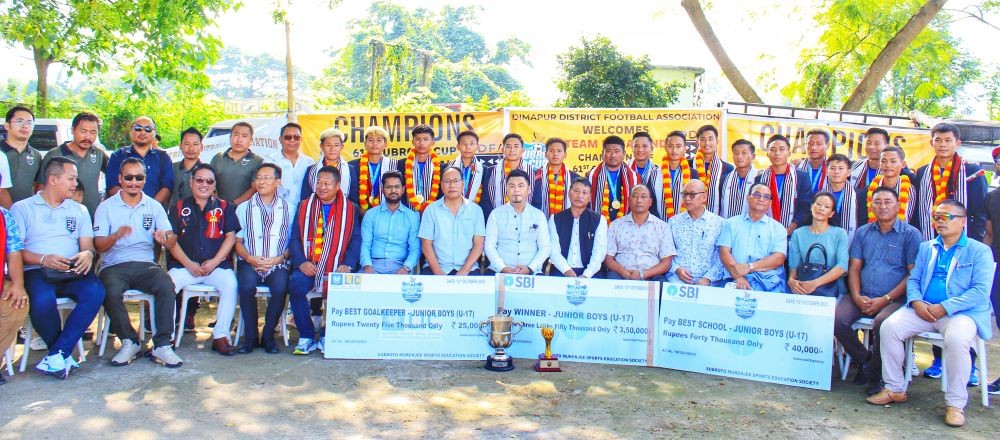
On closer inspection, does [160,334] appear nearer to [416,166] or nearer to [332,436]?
[332,436]

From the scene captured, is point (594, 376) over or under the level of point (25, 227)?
under

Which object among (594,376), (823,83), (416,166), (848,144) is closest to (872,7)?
(823,83)

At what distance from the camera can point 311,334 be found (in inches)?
237

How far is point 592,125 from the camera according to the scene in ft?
29.6

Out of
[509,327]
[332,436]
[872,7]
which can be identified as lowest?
[332,436]

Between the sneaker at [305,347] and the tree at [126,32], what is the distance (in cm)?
492

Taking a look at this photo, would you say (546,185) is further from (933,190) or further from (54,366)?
(54,366)

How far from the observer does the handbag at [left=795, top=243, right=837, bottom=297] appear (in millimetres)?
5762

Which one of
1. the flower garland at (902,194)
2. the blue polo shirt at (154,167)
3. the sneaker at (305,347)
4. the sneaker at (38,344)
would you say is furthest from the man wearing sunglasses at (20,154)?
the flower garland at (902,194)

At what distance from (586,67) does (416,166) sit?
1177 centimetres

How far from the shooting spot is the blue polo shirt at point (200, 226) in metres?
6.19

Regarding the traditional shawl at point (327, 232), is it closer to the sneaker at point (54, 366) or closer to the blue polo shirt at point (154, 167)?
the blue polo shirt at point (154, 167)

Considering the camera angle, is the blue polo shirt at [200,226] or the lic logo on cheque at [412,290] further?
the blue polo shirt at [200,226]

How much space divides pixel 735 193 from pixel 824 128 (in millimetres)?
2849
